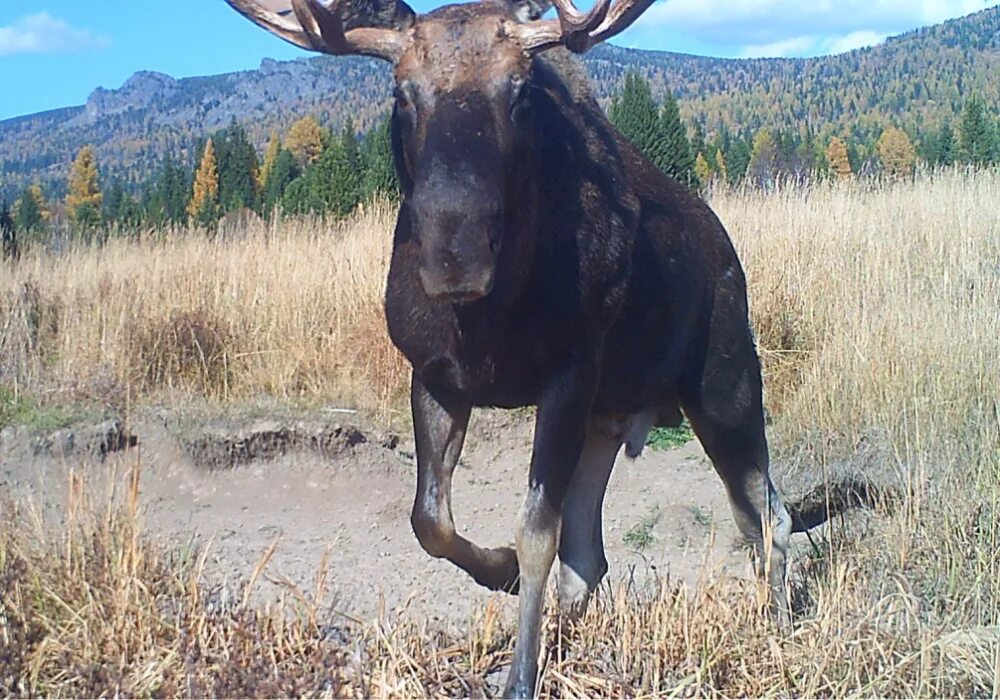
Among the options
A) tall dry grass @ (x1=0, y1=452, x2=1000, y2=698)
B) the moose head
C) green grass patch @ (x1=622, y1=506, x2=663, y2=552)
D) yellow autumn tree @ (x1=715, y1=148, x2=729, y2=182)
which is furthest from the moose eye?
yellow autumn tree @ (x1=715, y1=148, x2=729, y2=182)

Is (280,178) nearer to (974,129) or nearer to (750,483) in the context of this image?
(974,129)

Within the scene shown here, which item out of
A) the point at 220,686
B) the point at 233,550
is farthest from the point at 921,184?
the point at 220,686

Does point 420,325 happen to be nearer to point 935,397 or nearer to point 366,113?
point 935,397

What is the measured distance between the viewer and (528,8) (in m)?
3.82

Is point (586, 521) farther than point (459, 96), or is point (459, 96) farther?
point (586, 521)

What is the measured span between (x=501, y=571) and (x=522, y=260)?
146 cm

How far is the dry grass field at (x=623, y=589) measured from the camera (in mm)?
3830

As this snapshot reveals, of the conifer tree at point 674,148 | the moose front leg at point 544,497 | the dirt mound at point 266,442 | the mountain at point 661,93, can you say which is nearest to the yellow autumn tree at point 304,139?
the mountain at point 661,93

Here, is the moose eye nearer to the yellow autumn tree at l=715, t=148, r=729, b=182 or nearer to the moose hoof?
the moose hoof

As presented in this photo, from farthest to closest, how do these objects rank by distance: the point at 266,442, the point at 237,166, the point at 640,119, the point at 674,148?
the point at 237,166
the point at 674,148
the point at 640,119
the point at 266,442

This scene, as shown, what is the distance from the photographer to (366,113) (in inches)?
3620

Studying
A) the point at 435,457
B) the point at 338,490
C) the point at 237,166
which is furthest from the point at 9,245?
the point at 237,166

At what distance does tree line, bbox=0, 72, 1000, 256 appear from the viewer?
15610 mm

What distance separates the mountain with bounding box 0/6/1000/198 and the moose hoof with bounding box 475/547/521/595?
73.8 meters
